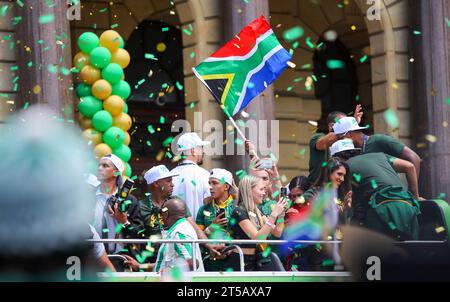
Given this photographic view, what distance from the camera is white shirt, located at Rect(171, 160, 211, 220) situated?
9.91 metres

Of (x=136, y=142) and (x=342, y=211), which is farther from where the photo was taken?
(x=136, y=142)

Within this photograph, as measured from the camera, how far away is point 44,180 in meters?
3.55

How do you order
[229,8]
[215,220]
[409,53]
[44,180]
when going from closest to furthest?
1. [44,180]
2. [215,220]
3. [229,8]
4. [409,53]

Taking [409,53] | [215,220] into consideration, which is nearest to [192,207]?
[215,220]

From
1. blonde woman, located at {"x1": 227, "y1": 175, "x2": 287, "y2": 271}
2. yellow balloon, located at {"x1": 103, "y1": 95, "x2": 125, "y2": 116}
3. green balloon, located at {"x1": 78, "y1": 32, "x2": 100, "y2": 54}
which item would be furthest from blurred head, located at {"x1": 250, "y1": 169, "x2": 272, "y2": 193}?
green balloon, located at {"x1": 78, "y1": 32, "x2": 100, "y2": 54}

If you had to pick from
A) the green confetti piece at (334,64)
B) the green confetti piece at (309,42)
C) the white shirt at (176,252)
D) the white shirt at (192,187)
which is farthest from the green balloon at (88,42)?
the green confetti piece at (334,64)

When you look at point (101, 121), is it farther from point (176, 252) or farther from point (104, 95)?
point (176, 252)

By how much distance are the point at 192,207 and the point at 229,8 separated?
17.6 ft

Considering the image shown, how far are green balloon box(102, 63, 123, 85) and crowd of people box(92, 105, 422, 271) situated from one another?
9.78ft

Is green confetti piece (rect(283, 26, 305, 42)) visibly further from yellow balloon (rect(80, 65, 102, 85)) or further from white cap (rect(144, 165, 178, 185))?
white cap (rect(144, 165, 178, 185))

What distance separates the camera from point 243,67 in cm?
1088

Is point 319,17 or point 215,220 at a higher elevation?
point 319,17

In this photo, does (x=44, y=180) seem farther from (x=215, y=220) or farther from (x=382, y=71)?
(x=382, y=71)

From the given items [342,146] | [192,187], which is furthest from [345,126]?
[192,187]
